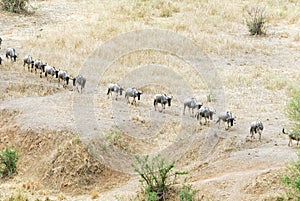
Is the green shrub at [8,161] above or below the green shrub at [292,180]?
below

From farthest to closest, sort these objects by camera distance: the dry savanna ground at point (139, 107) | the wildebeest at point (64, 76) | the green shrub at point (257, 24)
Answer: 1. the green shrub at point (257, 24)
2. the wildebeest at point (64, 76)
3. the dry savanna ground at point (139, 107)

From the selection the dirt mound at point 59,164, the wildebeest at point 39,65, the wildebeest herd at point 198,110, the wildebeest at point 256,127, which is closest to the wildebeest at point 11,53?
the wildebeest at point 39,65

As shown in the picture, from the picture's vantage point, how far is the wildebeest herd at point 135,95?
15930 millimetres

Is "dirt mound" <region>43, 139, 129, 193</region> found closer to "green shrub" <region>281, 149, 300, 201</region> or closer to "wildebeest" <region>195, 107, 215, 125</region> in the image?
"wildebeest" <region>195, 107, 215, 125</region>

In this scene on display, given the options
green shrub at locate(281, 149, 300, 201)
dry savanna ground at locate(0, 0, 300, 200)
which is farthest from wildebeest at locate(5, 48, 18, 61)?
green shrub at locate(281, 149, 300, 201)

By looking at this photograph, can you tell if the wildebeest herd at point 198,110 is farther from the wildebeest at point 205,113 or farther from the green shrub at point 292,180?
the green shrub at point 292,180

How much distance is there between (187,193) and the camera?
40.3 ft

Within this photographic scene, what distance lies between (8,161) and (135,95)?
584cm

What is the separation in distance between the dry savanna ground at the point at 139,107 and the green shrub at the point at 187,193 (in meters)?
0.33

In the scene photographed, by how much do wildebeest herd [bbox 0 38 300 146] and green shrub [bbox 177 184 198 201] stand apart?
11.9 ft

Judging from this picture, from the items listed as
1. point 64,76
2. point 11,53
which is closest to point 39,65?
point 64,76

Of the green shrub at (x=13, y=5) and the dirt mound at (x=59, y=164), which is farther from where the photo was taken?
the green shrub at (x=13, y=5)

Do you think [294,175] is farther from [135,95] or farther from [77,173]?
[135,95]

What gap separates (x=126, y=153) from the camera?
16.1 metres
